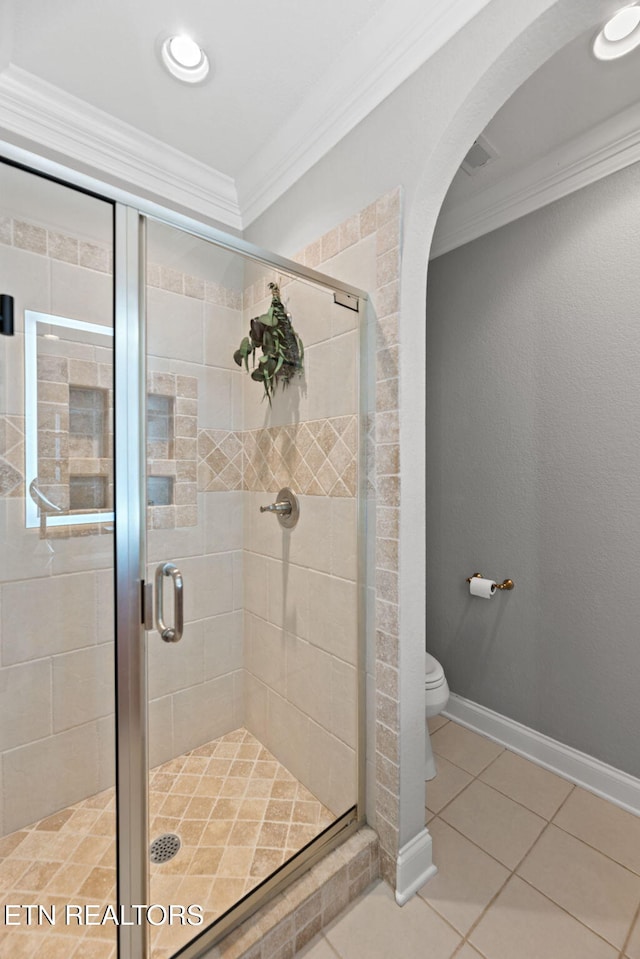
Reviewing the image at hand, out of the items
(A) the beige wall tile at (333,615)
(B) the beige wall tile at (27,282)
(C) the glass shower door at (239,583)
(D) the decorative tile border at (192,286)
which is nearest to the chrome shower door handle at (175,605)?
(C) the glass shower door at (239,583)

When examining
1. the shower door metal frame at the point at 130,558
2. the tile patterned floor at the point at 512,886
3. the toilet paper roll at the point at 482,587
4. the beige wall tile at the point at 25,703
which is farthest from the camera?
the toilet paper roll at the point at 482,587

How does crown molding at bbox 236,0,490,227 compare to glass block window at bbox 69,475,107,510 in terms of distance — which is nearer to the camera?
glass block window at bbox 69,475,107,510

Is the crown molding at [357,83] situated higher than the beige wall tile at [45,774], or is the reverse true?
the crown molding at [357,83]

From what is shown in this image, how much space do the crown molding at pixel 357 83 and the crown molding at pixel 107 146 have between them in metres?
0.19

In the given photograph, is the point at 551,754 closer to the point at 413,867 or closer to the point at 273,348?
the point at 413,867

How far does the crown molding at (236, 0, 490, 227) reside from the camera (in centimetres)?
114

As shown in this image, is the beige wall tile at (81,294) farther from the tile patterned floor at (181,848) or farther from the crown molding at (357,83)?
the tile patterned floor at (181,848)

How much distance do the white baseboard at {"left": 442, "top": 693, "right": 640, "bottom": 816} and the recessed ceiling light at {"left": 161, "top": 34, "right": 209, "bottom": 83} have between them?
Answer: 8.92ft

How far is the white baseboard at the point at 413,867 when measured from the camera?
4.07 feet

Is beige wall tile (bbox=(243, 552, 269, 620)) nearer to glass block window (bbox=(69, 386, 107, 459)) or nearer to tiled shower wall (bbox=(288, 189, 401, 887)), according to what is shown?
tiled shower wall (bbox=(288, 189, 401, 887))

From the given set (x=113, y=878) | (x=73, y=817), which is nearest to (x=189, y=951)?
(x=113, y=878)

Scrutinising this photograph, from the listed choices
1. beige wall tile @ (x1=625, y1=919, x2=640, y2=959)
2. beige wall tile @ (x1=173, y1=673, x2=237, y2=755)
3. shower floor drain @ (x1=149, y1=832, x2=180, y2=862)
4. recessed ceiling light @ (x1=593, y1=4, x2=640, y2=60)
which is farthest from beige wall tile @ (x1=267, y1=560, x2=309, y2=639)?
recessed ceiling light @ (x1=593, y1=4, x2=640, y2=60)

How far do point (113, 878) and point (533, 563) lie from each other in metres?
1.70

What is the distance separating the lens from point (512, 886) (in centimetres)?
128
